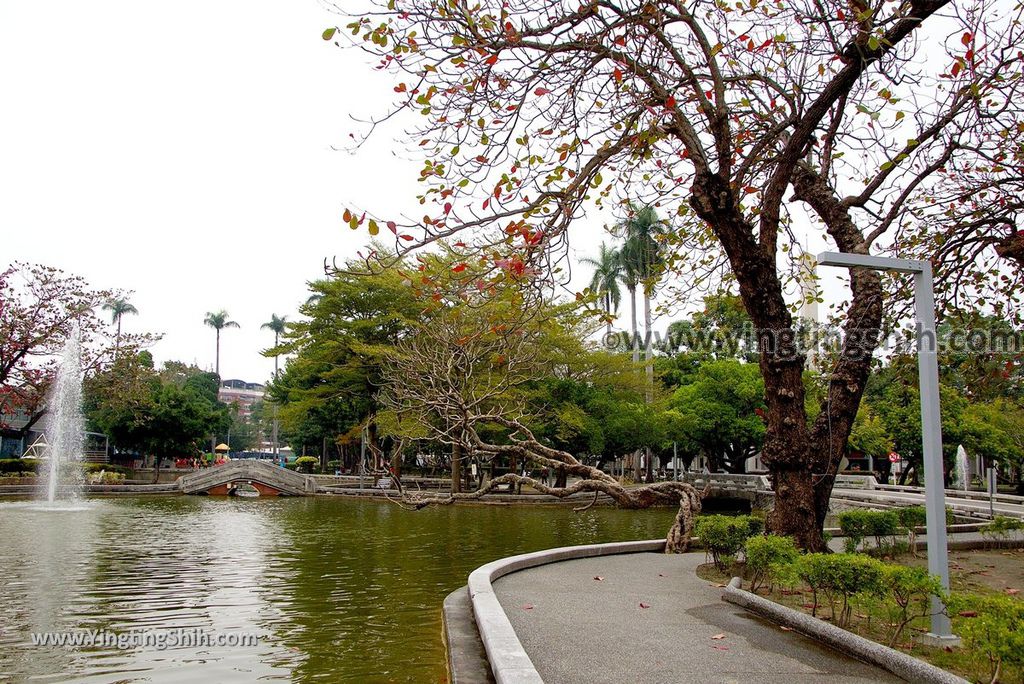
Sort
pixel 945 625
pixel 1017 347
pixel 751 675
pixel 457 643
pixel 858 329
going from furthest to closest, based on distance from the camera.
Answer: pixel 1017 347
pixel 858 329
pixel 457 643
pixel 945 625
pixel 751 675

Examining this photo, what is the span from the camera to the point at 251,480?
3956 centimetres

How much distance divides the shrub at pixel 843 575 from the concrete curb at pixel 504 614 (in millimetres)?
Answer: 3169

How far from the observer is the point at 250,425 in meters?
106

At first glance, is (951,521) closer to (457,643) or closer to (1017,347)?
(1017,347)

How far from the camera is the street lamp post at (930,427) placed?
23.3ft

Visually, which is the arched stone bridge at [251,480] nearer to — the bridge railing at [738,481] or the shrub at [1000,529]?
the bridge railing at [738,481]

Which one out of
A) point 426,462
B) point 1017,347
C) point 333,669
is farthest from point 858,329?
point 426,462

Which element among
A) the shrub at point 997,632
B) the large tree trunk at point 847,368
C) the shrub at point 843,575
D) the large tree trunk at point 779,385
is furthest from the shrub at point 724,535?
the shrub at point 997,632

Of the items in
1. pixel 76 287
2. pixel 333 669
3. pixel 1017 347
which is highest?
pixel 76 287

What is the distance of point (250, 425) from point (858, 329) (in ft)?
342

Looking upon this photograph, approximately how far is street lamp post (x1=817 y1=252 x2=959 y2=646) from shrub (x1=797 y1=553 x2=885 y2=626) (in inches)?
21.2

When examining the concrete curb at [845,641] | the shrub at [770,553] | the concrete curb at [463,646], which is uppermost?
the shrub at [770,553]

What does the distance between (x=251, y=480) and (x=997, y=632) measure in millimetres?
38520

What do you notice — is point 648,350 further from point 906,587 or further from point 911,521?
point 906,587
